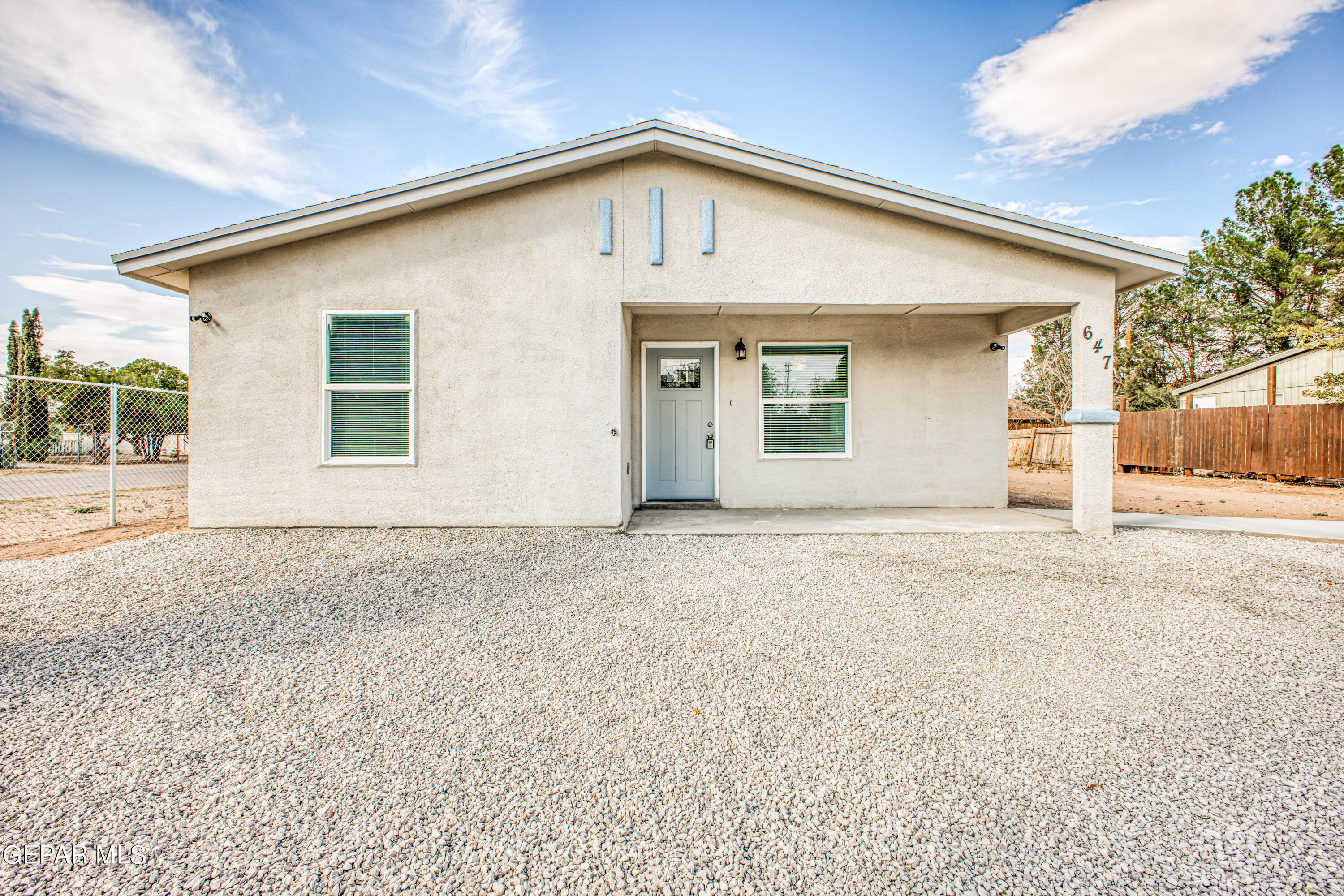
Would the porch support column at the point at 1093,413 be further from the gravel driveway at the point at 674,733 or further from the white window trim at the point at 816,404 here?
the white window trim at the point at 816,404

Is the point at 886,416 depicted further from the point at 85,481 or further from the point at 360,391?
the point at 85,481

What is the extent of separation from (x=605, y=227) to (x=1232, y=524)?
840cm

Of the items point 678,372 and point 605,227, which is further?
point 678,372

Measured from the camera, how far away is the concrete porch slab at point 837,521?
231 inches

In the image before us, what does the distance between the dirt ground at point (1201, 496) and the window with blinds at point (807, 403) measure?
127 inches

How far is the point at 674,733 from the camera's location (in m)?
2.18

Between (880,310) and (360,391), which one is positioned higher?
(880,310)

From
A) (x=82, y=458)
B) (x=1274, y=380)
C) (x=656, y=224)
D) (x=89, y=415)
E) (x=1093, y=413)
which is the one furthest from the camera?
(x=1274, y=380)

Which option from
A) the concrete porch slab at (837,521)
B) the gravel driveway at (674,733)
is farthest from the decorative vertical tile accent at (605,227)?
the gravel driveway at (674,733)

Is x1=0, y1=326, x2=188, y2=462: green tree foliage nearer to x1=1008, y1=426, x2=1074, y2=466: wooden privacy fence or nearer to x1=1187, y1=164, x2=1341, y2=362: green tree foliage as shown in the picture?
x1=1008, y1=426, x2=1074, y2=466: wooden privacy fence

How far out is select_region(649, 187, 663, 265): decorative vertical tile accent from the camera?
5738mm

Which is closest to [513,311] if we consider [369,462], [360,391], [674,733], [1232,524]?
[360,391]

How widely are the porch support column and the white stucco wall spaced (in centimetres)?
156

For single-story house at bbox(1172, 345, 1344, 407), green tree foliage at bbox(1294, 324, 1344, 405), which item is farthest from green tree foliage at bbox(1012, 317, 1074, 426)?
green tree foliage at bbox(1294, 324, 1344, 405)
